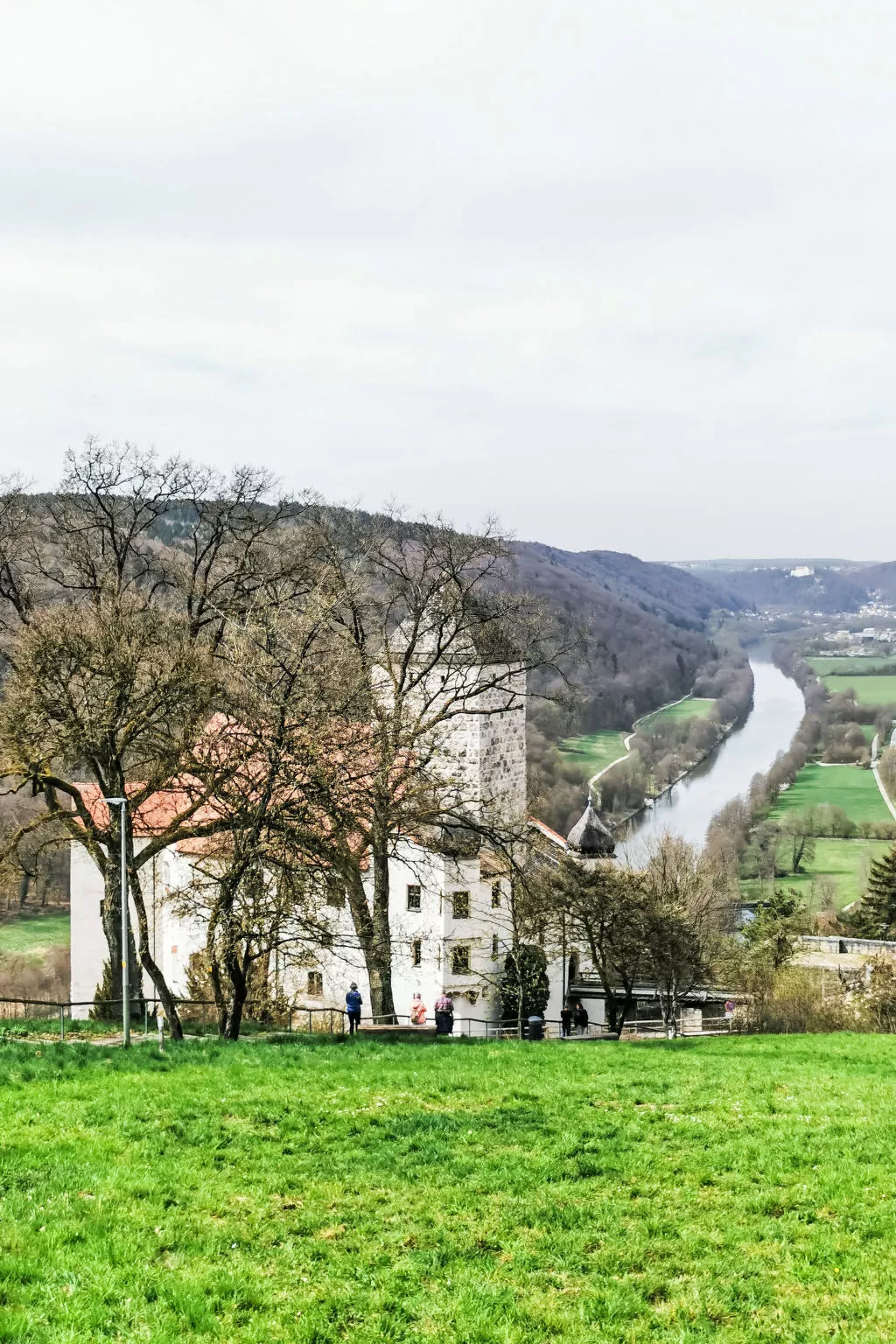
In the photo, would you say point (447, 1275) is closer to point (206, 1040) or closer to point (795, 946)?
point (206, 1040)

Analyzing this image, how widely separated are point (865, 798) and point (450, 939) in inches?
4612

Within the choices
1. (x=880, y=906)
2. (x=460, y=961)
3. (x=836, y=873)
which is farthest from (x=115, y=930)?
(x=836, y=873)

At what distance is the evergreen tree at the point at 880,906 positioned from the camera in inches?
2488

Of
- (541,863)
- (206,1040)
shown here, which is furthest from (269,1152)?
(541,863)

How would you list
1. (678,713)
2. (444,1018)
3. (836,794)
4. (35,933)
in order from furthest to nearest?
(678,713)
(836,794)
(35,933)
(444,1018)

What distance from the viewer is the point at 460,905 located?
33625mm

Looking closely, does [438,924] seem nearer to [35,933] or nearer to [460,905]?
[460,905]

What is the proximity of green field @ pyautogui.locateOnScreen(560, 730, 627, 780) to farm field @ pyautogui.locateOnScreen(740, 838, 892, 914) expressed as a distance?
2395cm

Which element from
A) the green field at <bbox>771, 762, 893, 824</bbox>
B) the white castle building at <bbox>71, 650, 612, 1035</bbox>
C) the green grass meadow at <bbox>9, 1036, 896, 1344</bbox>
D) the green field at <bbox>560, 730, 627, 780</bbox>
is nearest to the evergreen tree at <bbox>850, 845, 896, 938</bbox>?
the white castle building at <bbox>71, 650, 612, 1035</bbox>

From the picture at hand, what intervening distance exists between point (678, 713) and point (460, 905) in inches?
5371

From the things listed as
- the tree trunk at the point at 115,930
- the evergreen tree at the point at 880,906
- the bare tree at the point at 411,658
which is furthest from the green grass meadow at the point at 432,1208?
the evergreen tree at the point at 880,906

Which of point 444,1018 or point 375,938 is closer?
point 444,1018

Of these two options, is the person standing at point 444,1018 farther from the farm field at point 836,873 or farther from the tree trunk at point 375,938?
the farm field at point 836,873

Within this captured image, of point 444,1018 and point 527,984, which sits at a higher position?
point 444,1018
